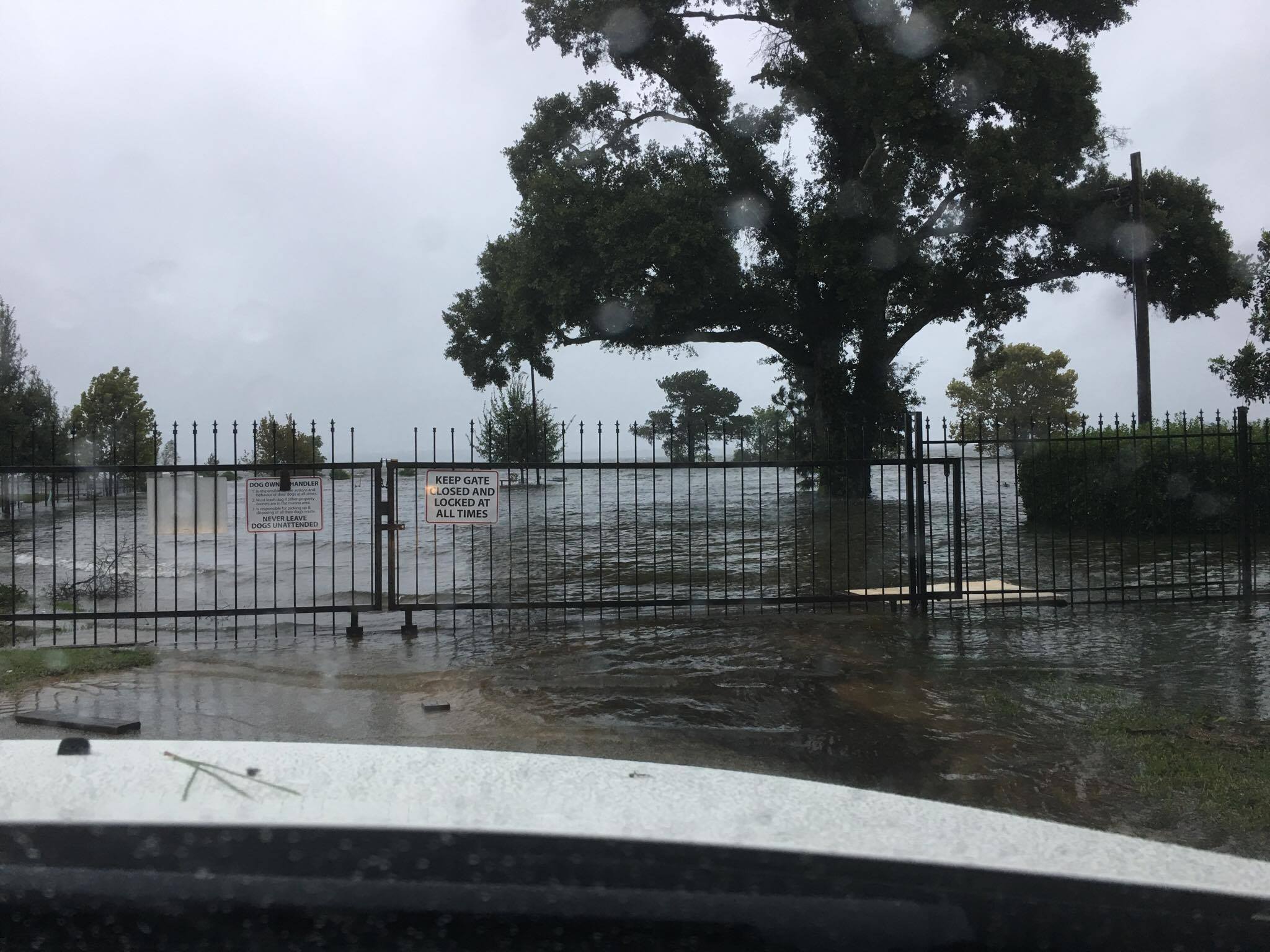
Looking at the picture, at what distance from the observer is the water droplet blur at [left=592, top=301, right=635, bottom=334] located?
25.9 meters

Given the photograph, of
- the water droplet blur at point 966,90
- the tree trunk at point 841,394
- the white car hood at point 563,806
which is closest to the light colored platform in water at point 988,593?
the white car hood at point 563,806

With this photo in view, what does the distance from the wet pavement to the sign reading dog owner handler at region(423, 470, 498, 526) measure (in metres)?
1.21

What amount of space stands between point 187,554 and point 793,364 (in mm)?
18114

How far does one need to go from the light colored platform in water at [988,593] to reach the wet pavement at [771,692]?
387 mm

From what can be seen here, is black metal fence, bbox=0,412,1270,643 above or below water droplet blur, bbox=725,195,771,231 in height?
below

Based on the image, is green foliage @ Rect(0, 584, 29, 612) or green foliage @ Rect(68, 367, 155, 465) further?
green foliage @ Rect(68, 367, 155, 465)

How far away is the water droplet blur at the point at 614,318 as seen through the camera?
2589 centimetres

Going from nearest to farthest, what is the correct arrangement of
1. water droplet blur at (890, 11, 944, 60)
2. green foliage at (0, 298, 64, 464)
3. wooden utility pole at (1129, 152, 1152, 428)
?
wooden utility pole at (1129, 152, 1152, 428)
water droplet blur at (890, 11, 944, 60)
green foliage at (0, 298, 64, 464)

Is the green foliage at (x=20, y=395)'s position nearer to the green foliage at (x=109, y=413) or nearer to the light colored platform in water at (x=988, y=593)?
the green foliage at (x=109, y=413)

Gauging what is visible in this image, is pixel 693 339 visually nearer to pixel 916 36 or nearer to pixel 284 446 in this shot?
pixel 916 36

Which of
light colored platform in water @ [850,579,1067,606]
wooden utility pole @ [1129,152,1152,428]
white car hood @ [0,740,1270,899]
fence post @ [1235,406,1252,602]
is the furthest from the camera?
wooden utility pole @ [1129,152,1152,428]

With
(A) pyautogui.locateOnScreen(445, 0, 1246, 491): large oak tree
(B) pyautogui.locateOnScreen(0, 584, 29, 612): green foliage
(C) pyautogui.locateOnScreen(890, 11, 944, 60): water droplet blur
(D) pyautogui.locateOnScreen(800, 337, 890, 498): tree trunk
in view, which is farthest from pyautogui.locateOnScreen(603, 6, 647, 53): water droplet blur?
(B) pyautogui.locateOnScreen(0, 584, 29, 612): green foliage

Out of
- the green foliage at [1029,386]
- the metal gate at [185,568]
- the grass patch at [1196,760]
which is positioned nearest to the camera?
the grass patch at [1196,760]

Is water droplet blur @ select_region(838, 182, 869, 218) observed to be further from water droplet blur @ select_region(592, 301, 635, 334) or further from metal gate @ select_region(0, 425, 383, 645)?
metal gate @ select_region(0, 425, 383, 645)
